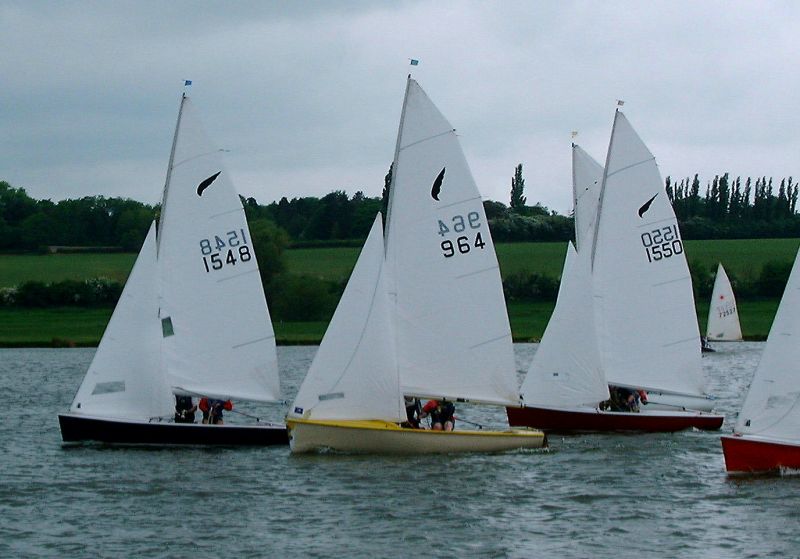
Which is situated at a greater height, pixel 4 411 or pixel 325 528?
pixel 4 411

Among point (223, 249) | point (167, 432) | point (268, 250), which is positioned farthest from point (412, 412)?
point (268, 250)

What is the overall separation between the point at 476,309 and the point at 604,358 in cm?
591

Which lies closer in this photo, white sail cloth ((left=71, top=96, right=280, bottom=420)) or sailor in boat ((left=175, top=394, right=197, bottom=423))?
white sail cloth ((left=71, top=96, right=280, bottom=420))

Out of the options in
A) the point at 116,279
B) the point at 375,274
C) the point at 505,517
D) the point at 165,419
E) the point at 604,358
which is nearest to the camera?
the point at 505,517

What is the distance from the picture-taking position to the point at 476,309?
29.0 meters

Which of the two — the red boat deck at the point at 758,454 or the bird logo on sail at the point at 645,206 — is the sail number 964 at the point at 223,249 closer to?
the bird logo on sail at the point at 645,206

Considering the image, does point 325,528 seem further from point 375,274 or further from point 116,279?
point 116,279

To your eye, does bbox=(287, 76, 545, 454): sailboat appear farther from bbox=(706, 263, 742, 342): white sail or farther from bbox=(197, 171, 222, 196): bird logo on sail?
bbox=(706, 263, 742, 342): white sail

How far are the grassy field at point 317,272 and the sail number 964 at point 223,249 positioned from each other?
48.6 metres

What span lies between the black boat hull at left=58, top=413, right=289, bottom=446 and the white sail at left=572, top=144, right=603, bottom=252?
1058 centimetres

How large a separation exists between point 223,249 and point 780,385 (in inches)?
470

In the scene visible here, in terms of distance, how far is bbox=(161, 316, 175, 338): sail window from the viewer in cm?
3039

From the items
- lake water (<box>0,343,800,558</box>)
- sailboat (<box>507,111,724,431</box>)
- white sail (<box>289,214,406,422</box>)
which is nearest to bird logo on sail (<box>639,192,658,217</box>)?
sailboat (<box>507,111,724,431</box>)

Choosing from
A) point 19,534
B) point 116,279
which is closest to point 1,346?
point 116,279
